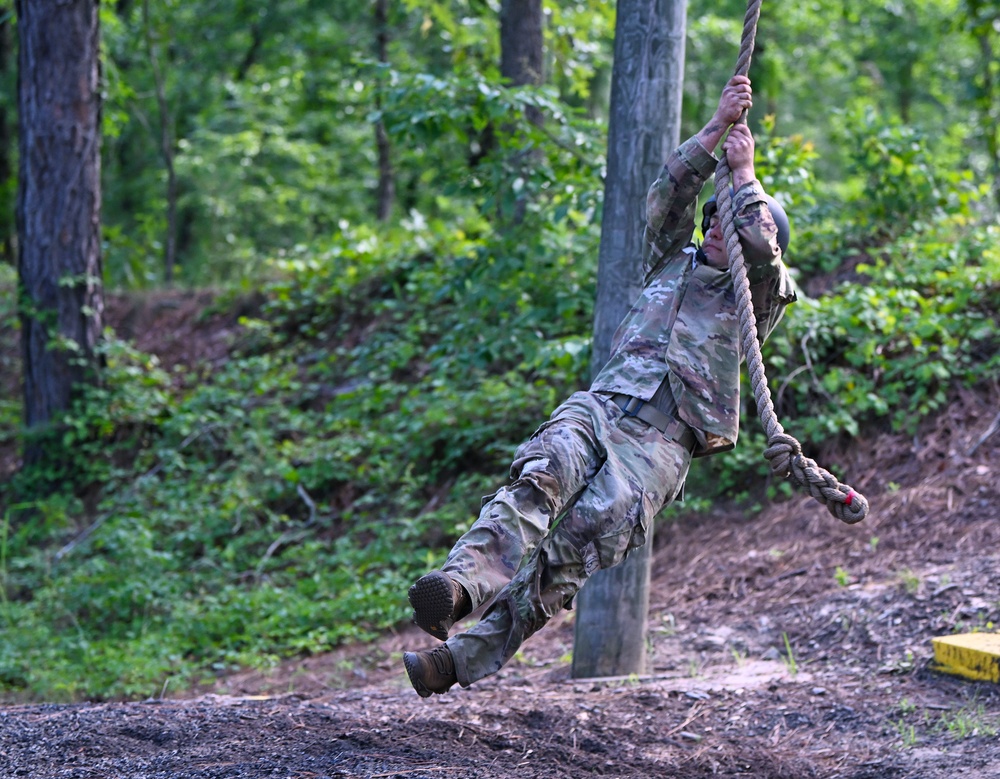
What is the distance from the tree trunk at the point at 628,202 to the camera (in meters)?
4.95

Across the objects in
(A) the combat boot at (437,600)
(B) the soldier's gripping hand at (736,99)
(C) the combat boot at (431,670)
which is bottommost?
(C) the combat boot at (431,670)

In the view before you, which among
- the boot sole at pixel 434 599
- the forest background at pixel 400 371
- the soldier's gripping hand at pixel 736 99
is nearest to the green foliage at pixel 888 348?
the forest background at pixel 400 371

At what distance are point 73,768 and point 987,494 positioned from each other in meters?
5.69

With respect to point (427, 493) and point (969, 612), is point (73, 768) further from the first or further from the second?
point (427, 493)

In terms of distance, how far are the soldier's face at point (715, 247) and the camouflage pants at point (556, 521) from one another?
808 mm

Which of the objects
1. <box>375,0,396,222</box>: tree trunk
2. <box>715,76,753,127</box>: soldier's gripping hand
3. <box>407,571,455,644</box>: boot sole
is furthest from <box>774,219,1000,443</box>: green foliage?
<box>375,0,396,222</box>: tree trunk

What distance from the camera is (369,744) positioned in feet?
12.8

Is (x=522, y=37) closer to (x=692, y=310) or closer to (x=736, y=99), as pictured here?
(x=736, y=99)

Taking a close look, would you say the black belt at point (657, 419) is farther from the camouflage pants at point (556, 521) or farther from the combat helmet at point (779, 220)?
the combat helmet at point (779, 220)

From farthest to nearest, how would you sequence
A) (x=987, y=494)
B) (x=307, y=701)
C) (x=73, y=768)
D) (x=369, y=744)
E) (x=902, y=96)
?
(x=902, y=96), (x=987, y=494), (x=307, y=701), (x=369, y=744), (x=73, y=768)

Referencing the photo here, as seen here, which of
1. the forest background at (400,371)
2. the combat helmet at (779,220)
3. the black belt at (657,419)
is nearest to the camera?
the black belt at (657,419)

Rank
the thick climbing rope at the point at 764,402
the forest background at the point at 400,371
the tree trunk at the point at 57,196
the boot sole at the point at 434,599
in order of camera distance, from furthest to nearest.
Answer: the tree trunk at the point at 57,196 → the forest background at the point at 400,371 → the thick climbing rope at the point at 764,402 → the boot sole at the point at 434,599

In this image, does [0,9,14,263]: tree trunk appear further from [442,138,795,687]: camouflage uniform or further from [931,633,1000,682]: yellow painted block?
[931,633,1000,682]: yellow painted block

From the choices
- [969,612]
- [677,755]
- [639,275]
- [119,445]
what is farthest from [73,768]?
[119,445]
